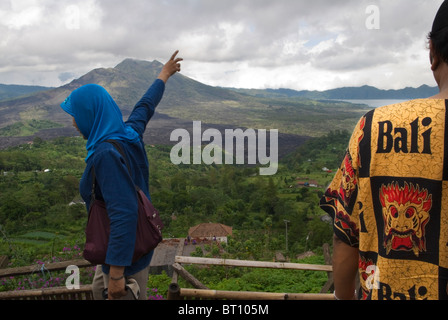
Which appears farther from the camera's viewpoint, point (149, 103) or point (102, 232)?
point (149, 103)

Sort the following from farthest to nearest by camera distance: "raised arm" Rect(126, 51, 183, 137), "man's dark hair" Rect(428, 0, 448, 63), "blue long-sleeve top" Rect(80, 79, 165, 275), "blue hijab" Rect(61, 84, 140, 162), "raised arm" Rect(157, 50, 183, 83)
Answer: "raised arm" Rect(157, 50, 183, 83) < "raised arm" Rect(126, 51, 183, 137) < "blue hijab" Rect(61, 84, 140, 162) < "blue long-sleeve top" Rect(80, 79, 165, 275) < "man's dark hair" Rect(428, 0, 448, 63)

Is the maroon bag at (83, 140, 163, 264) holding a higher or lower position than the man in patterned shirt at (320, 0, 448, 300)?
lower

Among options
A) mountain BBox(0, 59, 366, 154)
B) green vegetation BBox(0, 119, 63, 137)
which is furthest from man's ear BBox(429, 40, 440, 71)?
green vegetation BBox(0, 119, 63, 137)

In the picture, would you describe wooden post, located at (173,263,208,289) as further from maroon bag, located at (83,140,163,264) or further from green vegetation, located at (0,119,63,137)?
green vegetation, located at (0,119,63,137)

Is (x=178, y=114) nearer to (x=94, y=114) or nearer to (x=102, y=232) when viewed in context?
(x=94, y=114)

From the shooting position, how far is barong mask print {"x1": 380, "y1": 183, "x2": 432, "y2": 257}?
2.72 feet

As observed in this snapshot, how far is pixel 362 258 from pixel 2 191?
41144mm

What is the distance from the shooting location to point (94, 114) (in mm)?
1441

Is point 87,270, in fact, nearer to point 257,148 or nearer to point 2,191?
point 2,191

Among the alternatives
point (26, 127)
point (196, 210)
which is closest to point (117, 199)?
point (196, 210)

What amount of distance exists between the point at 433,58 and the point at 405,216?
0.41m

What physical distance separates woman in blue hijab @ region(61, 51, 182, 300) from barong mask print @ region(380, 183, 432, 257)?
2.97ft

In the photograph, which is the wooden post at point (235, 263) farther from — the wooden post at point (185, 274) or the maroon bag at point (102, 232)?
the maroon bag at point (102, 232)

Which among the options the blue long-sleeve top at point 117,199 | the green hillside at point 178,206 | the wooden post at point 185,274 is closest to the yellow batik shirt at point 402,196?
the blue long-sleeve top at point 117,199
